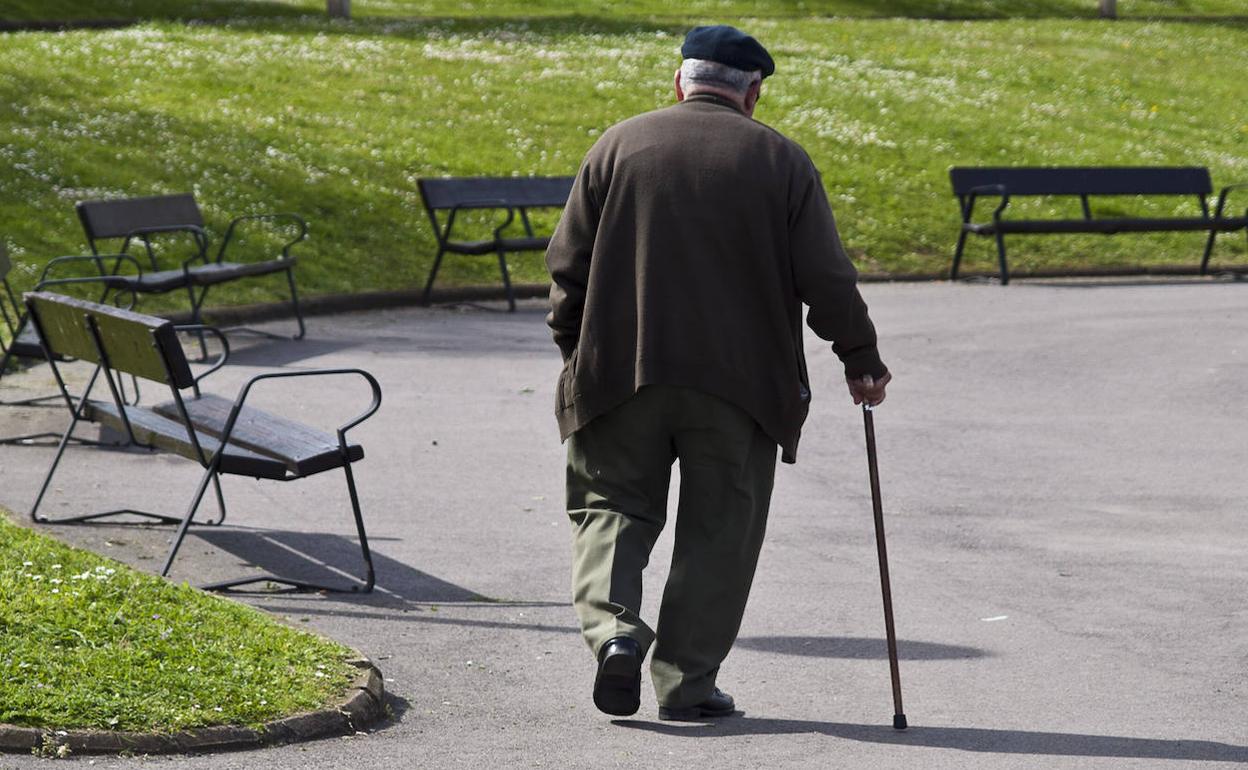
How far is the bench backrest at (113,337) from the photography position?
6.57 metres

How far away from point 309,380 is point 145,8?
88.7ft

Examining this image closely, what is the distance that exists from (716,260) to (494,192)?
11.9 m

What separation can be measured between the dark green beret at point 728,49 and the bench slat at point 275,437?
2.42 m

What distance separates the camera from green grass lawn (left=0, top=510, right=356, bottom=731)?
4.67m

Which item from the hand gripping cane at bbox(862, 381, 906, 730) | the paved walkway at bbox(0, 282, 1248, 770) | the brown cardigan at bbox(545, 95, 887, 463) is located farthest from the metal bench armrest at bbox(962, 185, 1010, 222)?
the brown cardigan at bbox(545, 95, 887, 463)

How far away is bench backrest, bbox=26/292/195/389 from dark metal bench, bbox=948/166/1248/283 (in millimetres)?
10934

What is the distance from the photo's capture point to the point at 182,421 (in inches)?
271

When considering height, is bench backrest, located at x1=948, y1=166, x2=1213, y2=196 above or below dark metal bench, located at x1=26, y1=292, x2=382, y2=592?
below

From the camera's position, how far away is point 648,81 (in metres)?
25.2

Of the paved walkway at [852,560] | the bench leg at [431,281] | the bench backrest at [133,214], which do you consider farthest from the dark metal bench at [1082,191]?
the bench backrest at [133,214]

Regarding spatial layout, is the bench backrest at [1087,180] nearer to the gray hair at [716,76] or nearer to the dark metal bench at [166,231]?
the dark metal bench at [166,231]

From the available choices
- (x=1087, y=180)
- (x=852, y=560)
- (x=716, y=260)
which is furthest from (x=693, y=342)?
(x=1087, y=180)

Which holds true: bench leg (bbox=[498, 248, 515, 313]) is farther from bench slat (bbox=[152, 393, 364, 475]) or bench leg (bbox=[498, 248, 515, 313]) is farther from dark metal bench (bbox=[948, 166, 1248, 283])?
bench slat (bbox=[152, 393, 364, 475])

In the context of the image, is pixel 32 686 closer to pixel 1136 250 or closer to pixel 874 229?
pixel 874 229
